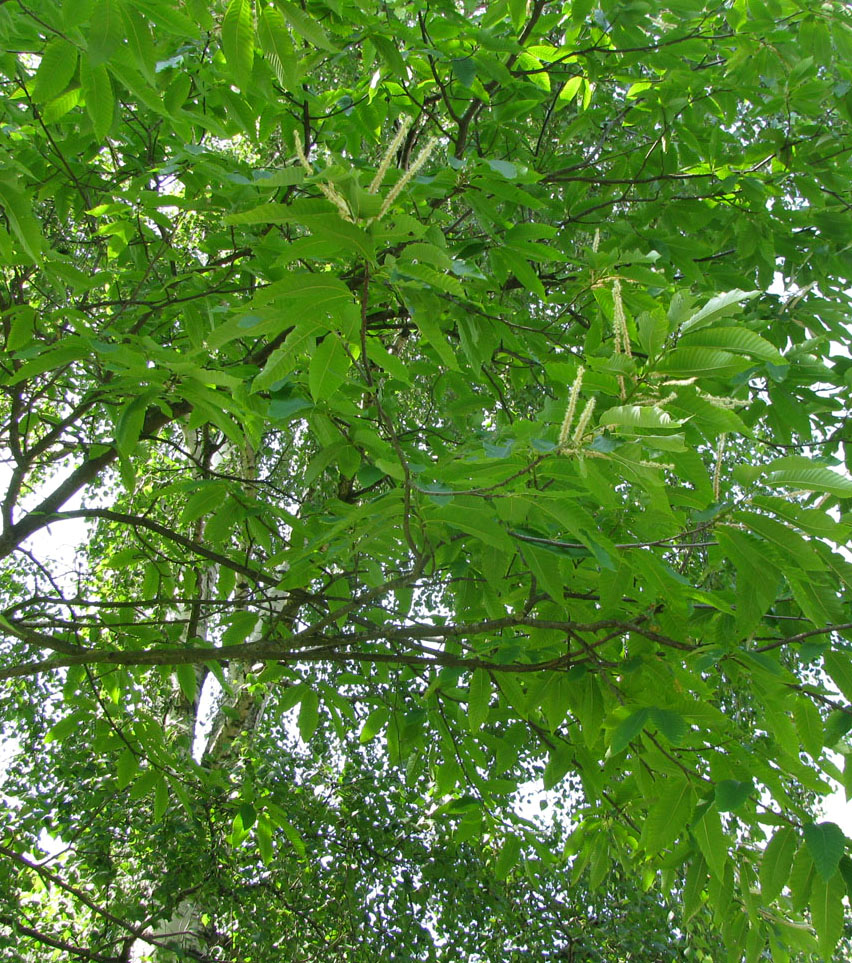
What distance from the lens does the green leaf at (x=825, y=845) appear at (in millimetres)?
1455

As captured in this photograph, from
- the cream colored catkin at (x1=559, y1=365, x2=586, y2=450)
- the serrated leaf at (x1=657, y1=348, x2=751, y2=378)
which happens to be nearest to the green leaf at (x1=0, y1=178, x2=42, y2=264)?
the cream colored catkin at (x1=559, y1=365, x2=586, y2=450)

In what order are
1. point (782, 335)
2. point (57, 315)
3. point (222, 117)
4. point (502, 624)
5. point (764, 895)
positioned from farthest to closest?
point (222, 117)
point (782, 335)
point (57, 315)
point (502, 624)
point (764, 895)

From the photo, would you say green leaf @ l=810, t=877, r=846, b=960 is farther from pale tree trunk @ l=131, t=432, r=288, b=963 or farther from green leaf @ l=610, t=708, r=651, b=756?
pale tree trunk @ l=131, t=432, r=288, b=963

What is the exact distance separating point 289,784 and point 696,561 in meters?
2.35

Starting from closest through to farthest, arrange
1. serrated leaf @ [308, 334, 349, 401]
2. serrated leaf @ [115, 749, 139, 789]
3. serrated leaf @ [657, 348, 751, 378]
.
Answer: serrated leaf @ [657, 348, 751, 378], serrated leaf @ [308, 334, 349, 401], serrated leaf @ [115, 749, 139, 789]

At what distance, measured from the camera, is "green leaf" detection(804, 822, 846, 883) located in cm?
146

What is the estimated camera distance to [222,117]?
10.3ft

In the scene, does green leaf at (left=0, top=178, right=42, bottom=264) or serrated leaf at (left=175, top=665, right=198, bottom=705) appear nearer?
green leaf at (left=0, top=178, right=42, bottom=264)

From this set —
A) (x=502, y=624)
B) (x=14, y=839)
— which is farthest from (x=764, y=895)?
(x=14, y=839)

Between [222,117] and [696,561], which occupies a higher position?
[222,117]

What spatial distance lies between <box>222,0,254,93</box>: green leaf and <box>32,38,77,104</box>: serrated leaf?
0.34 metres

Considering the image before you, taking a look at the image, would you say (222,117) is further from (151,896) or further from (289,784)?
(151,896)

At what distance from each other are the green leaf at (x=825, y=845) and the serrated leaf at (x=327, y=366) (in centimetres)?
122

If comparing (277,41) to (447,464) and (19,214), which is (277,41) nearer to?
(19,214)
